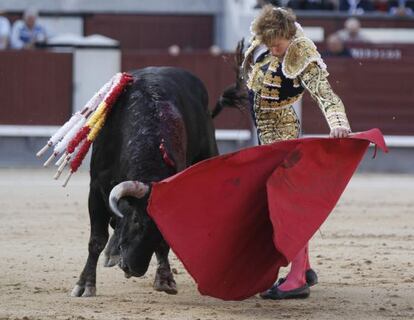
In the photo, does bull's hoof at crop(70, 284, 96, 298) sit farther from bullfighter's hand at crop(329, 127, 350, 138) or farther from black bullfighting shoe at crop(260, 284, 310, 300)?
bullfighter's hand at crop(329, 127, 350, 138)

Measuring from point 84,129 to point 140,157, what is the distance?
400 mm

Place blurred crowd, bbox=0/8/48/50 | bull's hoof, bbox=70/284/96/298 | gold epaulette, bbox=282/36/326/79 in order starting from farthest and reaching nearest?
blurred crowd, bbox=0/8/48/50 → bull's hoof, bbox=70/284/96/298 → gold epaulette, bbox=282/36/326/79

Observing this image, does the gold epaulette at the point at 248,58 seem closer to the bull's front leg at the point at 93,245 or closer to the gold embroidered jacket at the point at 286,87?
the gold embroidered jacket at the point at 286,87

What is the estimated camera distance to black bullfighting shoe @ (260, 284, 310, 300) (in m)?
4.82

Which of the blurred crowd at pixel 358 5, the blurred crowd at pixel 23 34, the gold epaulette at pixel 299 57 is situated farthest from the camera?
the blurred crowd at pixel 358 5

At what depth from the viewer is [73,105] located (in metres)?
11.7

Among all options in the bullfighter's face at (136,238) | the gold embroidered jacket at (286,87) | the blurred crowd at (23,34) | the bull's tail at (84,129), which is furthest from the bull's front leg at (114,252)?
the blurred crowd at (23,34)

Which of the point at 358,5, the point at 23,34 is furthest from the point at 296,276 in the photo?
the point at 358,5

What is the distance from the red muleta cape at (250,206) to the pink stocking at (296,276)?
307mm

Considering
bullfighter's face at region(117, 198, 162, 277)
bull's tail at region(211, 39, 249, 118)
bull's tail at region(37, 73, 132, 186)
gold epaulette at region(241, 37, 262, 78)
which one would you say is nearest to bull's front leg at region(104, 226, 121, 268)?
bullfighter's face at region(117, 198, 162, 277)

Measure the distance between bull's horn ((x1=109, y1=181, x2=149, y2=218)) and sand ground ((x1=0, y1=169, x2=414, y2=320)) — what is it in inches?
15.3

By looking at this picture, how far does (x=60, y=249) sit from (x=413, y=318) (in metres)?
2.34

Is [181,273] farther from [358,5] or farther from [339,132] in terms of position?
[358,5]

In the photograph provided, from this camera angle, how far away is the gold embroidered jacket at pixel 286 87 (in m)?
4.58
